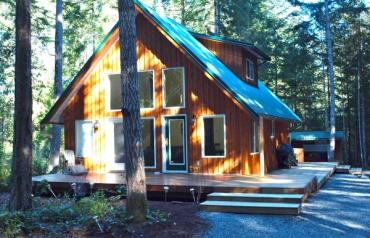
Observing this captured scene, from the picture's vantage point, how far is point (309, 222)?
6887 mm

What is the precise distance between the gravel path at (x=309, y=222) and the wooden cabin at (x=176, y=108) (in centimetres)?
354

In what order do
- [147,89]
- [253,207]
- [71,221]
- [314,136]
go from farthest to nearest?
[314,136], [147,89], [253,207], [71,221]

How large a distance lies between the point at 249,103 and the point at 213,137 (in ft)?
5.46

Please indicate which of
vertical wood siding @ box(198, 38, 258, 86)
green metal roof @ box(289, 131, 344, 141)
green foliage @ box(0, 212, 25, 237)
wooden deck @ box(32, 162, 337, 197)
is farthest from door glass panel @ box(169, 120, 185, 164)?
green metal roof @ box(289, 131, 344, 141)

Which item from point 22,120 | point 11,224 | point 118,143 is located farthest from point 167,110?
point 11,224

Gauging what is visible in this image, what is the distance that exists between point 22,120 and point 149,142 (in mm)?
6119

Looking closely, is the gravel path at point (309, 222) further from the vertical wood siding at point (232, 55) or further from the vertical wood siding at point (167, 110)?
the vertical wood siding at point (232, 55)

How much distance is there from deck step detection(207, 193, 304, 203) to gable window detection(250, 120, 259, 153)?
3.89 metres

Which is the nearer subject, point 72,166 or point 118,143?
point 72,166

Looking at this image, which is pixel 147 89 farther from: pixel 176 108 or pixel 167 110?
pixel 176 108

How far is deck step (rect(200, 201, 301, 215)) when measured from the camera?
24.7 ft

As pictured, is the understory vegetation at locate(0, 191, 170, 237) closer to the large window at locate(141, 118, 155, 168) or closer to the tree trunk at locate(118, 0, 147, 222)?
the tree trunk at locate(118, 0, 147, 222)

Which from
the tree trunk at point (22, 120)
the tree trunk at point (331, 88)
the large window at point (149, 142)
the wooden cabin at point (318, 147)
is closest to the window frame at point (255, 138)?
the large window at point (149, 142)

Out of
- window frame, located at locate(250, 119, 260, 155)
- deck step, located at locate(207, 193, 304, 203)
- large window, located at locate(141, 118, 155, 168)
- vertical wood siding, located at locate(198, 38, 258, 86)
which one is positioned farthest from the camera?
vertical wood siding, located at locate(198, 38, 258, 86)
